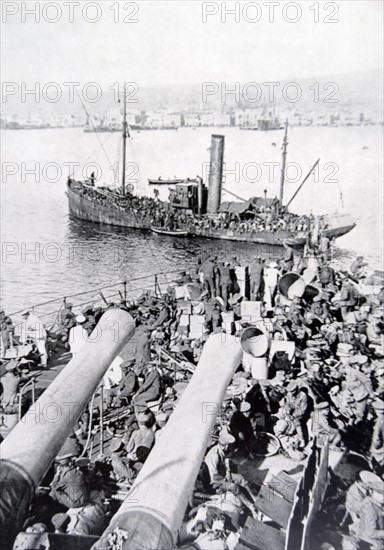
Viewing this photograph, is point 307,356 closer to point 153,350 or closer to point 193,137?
point 153,350

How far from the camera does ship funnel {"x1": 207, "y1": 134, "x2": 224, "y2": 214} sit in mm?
39688

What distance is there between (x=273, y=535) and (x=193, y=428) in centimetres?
152

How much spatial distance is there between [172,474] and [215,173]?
37641mm

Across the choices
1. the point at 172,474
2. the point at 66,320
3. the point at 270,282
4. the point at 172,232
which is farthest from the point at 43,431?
the point at 172,232

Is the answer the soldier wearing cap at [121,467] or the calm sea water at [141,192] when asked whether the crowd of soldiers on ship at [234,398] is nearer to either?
the soldier wearing cap at [121,467]

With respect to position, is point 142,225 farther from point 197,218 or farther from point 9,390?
point 9,390

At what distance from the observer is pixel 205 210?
44.8m

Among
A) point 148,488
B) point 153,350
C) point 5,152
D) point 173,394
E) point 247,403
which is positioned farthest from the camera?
point 5,152

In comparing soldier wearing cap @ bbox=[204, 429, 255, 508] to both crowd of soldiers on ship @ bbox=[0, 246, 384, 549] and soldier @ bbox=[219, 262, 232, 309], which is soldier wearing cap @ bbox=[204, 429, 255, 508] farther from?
soldier @ bbox=[219, 262, 232, 309]

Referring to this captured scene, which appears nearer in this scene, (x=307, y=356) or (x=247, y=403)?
(x=247, y=403)

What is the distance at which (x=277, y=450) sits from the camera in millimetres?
7969

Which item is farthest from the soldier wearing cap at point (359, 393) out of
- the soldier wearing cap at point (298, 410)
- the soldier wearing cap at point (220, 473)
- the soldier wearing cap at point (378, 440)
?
the soldier wearing cap at point (220, 473)

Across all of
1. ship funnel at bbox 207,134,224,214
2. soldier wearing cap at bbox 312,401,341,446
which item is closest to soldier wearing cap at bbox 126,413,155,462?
soldier wearing cap at bbox 312,401,341,446

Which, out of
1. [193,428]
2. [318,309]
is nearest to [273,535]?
[193,428]
